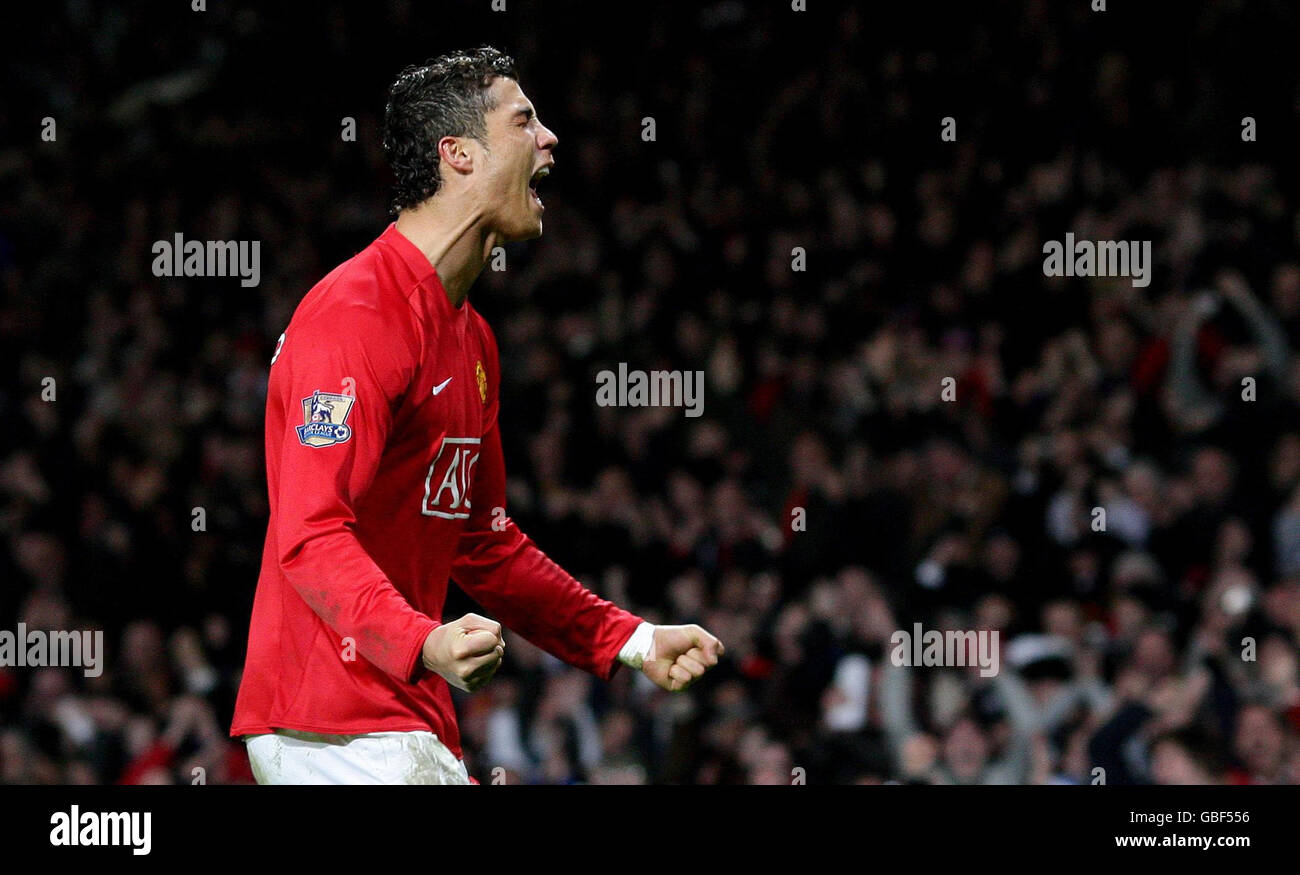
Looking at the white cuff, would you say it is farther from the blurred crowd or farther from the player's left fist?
the blurred crowd

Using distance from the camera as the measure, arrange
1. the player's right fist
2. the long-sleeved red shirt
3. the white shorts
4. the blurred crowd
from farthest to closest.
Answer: the blurred crowd → the white shorts → the long-sleeved red shirt → the player's right fist

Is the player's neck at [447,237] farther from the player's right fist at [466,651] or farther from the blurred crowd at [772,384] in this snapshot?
the blurred crowd at [772,384]

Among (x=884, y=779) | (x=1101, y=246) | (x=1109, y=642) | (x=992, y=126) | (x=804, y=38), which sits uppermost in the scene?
(x=804, y=38)

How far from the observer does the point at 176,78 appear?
33.9 feet

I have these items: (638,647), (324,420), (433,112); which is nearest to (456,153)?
(433,112)

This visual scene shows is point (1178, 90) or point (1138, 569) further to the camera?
point (1178, 90)

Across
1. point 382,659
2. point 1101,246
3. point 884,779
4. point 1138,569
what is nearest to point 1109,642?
point 1138,569

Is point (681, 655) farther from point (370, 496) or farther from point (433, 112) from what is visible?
point (433, 112)

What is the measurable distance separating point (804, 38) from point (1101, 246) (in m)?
2.39

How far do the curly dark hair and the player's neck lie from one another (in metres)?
0.03

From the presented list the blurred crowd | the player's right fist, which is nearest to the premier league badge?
the player's right fist

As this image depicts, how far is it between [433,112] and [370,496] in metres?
0.64

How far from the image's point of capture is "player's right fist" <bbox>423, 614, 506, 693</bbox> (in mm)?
2236
